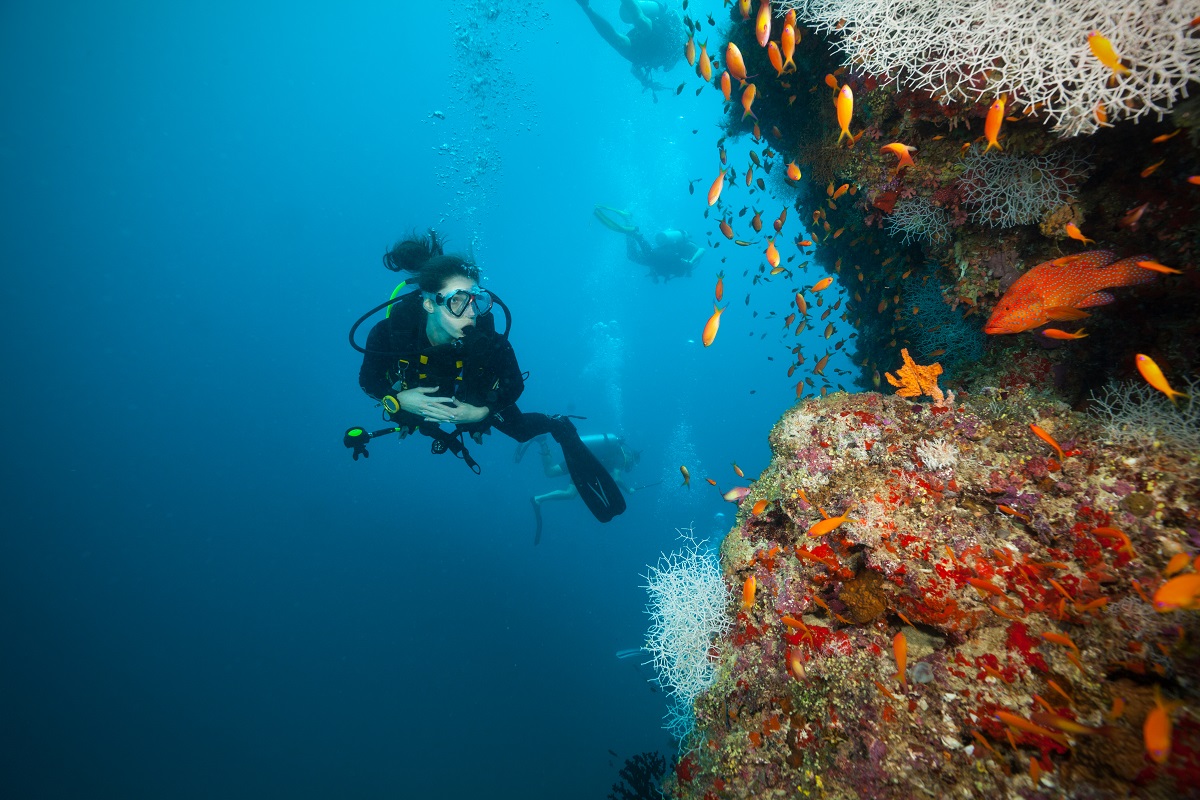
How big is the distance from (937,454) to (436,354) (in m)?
5.04

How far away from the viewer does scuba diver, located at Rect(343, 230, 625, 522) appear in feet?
17.6

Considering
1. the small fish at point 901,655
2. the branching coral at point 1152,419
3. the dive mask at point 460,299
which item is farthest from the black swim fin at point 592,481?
the branching coral at point 1152,419

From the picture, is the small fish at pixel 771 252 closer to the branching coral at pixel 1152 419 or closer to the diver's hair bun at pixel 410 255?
the branching coral at pixel 1152 419

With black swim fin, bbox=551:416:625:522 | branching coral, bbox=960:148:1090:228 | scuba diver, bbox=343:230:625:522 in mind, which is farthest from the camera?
black swim fin, bbox=551:416:625:522

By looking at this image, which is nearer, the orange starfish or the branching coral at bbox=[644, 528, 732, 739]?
the orange starfish

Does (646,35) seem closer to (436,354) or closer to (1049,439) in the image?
(436,354)

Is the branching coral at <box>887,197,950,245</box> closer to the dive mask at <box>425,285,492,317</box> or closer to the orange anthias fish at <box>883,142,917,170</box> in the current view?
the orange anthias fish at <box>883,142,917,170</box>

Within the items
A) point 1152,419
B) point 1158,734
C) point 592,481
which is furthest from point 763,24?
point 592,481

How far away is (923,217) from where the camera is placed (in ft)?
11.1

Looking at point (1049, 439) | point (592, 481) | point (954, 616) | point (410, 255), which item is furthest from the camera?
point (592, 481)

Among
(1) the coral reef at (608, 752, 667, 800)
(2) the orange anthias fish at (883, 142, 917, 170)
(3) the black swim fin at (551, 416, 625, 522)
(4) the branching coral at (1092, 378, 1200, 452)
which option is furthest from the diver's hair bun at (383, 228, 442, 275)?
(1) the coral reef at (608, 752, 667, 800)

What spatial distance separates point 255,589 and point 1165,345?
5377 centimetres

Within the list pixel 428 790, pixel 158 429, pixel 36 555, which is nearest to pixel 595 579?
pixel 428 790

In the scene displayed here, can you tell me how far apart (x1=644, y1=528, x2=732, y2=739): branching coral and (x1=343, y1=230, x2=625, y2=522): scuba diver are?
3372mm
